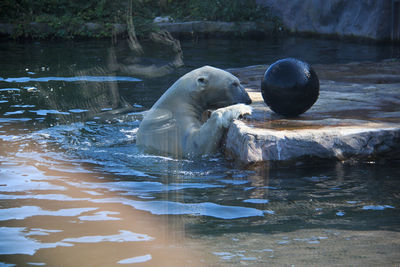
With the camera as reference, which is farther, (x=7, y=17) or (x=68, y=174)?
(x=7, y=17)

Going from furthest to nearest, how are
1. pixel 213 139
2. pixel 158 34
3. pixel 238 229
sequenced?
pixel 158 34 → pixel 213 139 → pixel 238 229

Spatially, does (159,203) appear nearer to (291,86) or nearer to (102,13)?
(291,86)

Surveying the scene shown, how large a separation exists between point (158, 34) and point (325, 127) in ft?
39.0

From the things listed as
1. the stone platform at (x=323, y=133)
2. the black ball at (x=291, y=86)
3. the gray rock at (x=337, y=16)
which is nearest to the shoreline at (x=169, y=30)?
the gray rock at (x=337, y=16)

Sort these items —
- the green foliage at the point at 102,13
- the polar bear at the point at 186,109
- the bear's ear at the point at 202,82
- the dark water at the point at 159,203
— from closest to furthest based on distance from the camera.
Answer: the dark water at the point at 159,203, the polar bear at the point at 186,109, the bear's ear at the point at 202,82, the green foliage at the point at 102,13

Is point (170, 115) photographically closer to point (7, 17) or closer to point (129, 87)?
point (129, 87)

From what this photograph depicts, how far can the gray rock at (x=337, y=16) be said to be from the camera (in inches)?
572

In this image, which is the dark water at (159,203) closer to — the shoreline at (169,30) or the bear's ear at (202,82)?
the bear's ear at (202,82)

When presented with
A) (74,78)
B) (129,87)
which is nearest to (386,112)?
(129,87)

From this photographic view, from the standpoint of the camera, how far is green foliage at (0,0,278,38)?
1688 cm

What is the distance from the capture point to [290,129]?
17.9 feet

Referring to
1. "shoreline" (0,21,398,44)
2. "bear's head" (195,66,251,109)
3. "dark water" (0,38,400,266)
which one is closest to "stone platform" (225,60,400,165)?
"dark water" (0,38,400,266)

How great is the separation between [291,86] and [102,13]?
1315cm

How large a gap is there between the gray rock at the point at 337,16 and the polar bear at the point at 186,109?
9.33 metres
